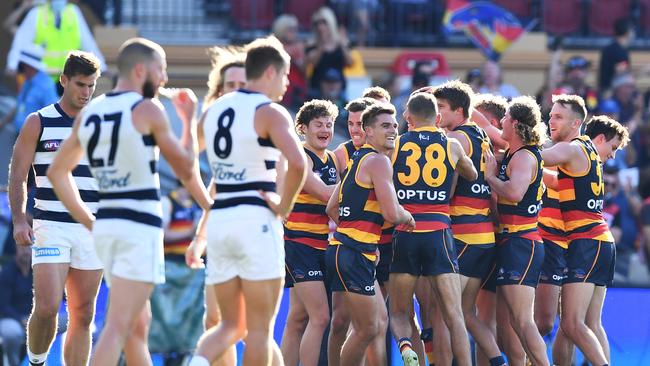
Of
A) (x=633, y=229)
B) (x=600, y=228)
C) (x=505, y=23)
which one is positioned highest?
(x=505, y=23)

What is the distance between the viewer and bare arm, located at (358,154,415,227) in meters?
9.83

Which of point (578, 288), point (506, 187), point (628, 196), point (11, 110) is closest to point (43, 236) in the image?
point (506, 187)

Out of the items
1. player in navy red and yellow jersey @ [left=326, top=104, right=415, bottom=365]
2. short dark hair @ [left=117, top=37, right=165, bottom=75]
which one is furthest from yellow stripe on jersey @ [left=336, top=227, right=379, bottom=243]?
short dark hair @ [left=117, top=37, right=165, bottom=75]

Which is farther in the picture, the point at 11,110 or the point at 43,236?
the point at 11,110

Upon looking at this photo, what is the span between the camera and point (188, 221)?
47.5 feet

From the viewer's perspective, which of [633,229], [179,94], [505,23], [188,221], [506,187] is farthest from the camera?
[505,23]

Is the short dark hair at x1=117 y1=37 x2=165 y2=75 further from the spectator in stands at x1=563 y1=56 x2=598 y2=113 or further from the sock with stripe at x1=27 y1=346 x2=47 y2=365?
the spectator in stands at x1=563 y1=56 x2=598 y2=113

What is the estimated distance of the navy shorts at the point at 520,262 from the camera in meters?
10.6

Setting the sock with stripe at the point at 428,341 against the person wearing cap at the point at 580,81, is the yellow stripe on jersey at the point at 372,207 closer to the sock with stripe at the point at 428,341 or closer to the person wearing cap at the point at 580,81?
the sock with stripe at the point at 428,341

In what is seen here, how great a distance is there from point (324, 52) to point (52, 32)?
3387mm

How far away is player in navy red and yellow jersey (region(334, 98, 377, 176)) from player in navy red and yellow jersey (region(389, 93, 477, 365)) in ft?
1.94

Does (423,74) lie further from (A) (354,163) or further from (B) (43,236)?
(B) (43,236)

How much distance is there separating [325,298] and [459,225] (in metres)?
1.25

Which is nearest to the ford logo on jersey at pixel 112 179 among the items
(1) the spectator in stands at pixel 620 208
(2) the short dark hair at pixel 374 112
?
(2) the short dark hair at pixel 374 112
